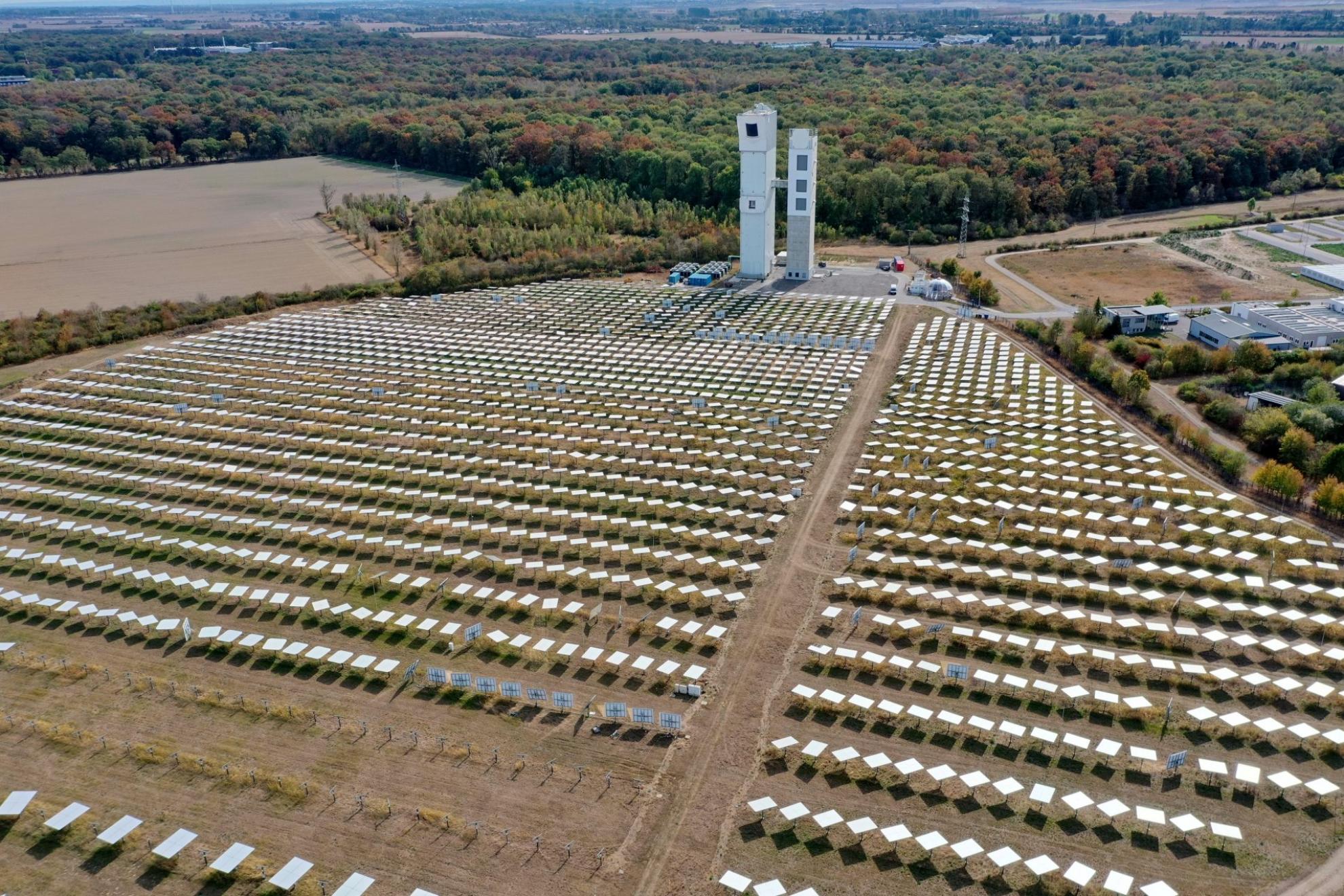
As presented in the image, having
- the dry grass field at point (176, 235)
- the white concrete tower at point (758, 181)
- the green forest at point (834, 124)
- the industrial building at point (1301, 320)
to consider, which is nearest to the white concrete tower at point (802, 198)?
the white concrete tower at point (758, 181)

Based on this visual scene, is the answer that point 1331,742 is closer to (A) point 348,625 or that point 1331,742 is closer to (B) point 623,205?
(A) point 348,625

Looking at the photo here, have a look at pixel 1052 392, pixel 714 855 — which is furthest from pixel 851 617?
pixel 1052 392

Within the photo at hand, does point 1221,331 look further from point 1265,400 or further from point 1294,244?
point 1294,244

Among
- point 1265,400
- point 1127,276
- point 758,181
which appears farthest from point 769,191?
point 1265,400

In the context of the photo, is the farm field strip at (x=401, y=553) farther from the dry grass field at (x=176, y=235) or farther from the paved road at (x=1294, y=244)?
the paved road at (x=1294, y=244)

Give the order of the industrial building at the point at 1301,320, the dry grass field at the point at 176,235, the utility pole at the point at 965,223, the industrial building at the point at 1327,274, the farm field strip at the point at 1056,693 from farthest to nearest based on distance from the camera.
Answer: the utility pole at the point at 965,223
the dry grass field at the point at 176,235
the industrial building at the point at 1327,274
the industrial building at the point at 1301,320
the farm field strip at the point at 1056,693

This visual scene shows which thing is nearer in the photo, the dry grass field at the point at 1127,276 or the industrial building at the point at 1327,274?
the industrial building at the point at 1327,274
